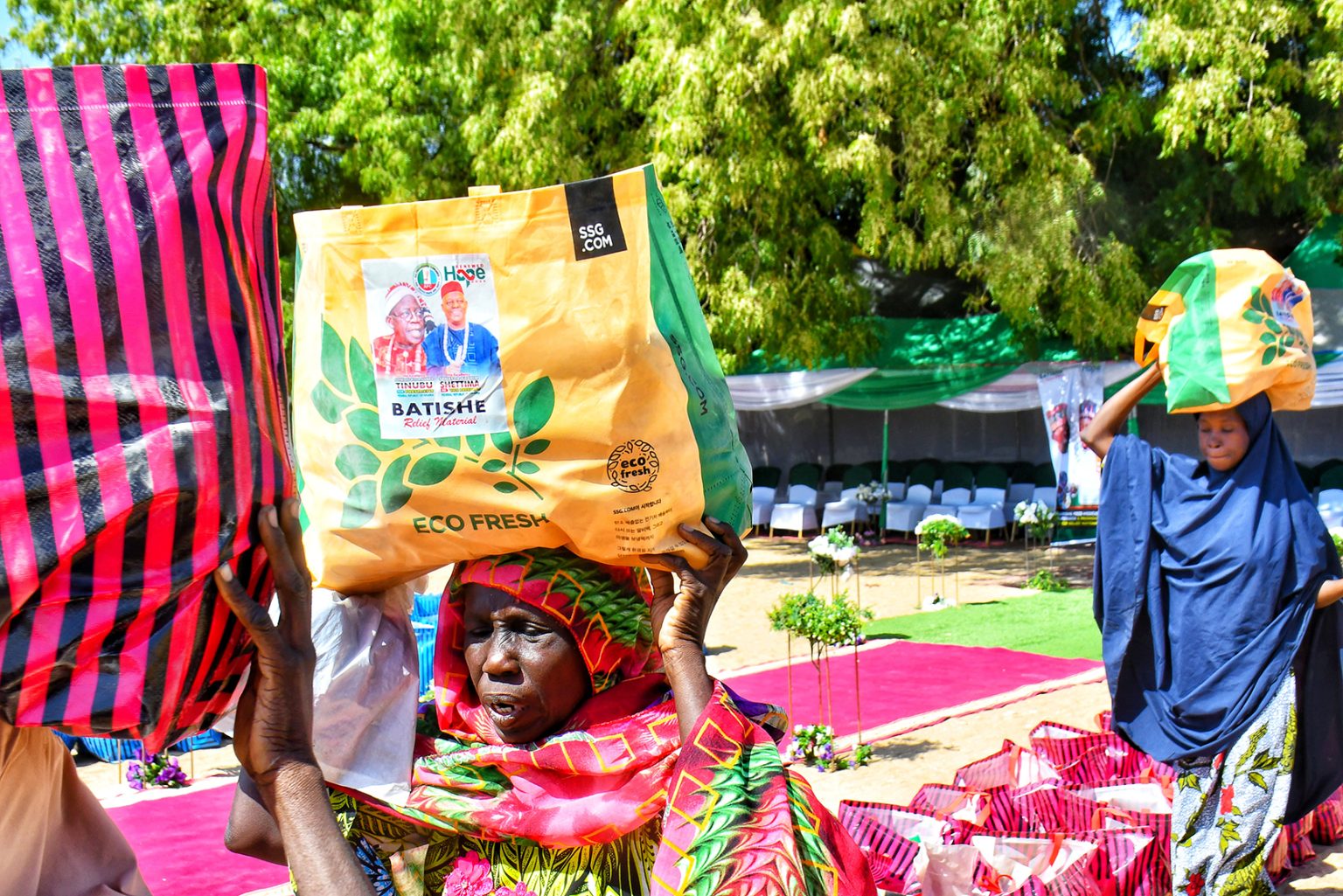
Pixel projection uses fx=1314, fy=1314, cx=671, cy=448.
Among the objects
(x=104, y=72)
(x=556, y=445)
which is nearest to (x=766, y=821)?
(x=556, y=445)

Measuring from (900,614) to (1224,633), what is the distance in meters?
7.02

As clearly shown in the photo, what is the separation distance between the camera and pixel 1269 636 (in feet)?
14.1

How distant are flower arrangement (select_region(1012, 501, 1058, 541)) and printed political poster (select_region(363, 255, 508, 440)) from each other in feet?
40.6

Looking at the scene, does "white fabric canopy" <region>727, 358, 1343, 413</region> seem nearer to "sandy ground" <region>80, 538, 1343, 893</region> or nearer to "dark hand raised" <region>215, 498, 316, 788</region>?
"sandy ground" <region>80, 538, 1343, 893</region>

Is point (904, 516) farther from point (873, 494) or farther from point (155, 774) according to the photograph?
point (155, 774)

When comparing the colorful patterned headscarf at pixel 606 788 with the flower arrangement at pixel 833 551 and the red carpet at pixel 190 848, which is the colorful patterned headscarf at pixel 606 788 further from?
the flower arrangement at pixel 833 551

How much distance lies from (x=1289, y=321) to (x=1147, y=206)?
393 inches

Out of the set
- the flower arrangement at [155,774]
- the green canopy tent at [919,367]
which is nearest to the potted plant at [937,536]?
the green canopy tent at [919,367]

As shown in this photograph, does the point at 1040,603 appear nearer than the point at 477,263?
No

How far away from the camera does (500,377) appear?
6.48 ft

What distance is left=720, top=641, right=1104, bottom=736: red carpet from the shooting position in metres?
7.73

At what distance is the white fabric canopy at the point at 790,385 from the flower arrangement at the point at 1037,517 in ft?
8.51

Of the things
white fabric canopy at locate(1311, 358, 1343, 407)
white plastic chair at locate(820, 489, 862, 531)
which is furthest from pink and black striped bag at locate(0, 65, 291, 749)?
white plastic chair at locate(820, 489, 862, 531)

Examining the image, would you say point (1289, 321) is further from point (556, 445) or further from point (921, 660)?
point (921, 660)
